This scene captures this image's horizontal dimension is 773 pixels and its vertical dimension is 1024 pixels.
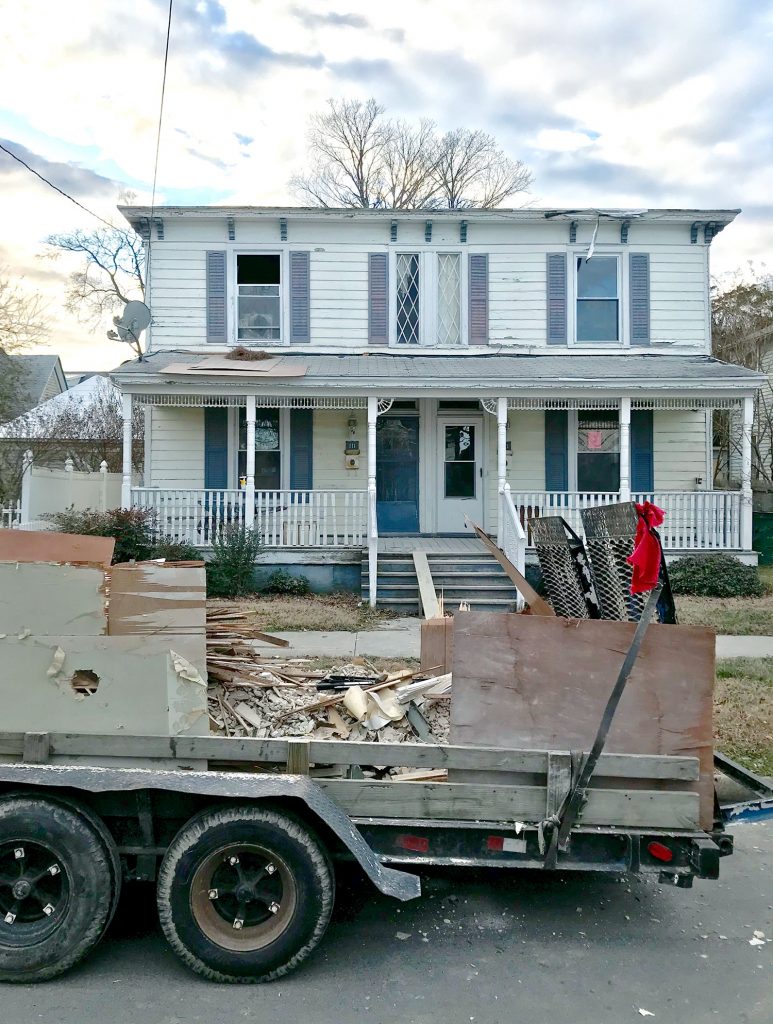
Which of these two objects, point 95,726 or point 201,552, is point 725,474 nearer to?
point 201,552

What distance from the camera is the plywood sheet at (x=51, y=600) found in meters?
3.25

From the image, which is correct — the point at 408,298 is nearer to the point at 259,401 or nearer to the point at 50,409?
the point at 259,401

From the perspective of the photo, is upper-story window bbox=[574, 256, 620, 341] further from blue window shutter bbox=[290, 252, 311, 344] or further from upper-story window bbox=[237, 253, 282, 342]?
upper-story window bbox=[237, 253, 282, 342]

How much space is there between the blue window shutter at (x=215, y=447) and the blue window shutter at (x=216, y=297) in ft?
4.72

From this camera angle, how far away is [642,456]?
47.5ft

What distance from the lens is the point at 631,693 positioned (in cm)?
310

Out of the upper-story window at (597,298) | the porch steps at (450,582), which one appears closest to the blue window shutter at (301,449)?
the porch steps at (450,582)

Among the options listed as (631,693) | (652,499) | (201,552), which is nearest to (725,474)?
(652,499)

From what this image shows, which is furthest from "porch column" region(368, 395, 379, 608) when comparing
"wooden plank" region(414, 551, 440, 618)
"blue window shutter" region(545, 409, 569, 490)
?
"blue window shutter" region(545, 409, 569, 490)

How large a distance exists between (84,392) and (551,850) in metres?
36.6

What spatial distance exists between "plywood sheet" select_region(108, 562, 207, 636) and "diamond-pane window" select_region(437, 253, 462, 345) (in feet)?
38.7

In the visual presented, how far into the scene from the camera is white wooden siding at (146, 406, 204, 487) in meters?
14.3

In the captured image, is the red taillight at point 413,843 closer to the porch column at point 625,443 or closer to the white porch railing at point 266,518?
the white porch railing at point 266,518

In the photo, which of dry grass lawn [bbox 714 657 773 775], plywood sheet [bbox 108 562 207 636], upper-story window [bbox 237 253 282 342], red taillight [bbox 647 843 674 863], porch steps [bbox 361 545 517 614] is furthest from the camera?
upper-story window [bbox 237 253 282 342]
